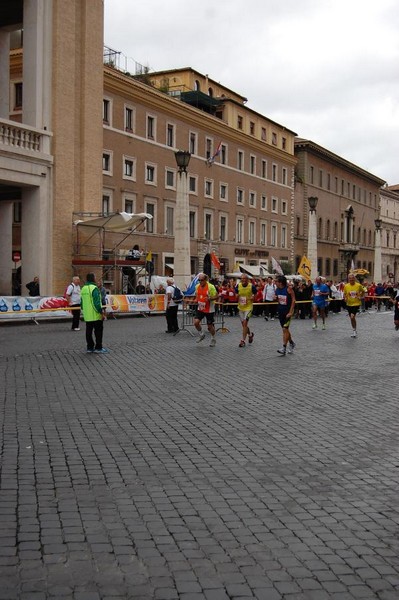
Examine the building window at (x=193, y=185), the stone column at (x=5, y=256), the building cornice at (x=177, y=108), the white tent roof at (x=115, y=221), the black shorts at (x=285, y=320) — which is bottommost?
the black shorts at (x=285, y=320)

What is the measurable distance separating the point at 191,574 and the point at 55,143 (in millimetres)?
27852

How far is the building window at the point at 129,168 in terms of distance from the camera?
152 ft

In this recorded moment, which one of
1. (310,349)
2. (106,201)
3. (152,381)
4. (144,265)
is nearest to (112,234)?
(106,201)

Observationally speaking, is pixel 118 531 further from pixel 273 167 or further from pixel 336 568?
pixel 273 167

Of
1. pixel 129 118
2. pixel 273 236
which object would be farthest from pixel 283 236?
pixel 129 118

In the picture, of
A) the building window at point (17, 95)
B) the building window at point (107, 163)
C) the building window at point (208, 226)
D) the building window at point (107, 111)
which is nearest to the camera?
the building window at point (17, 95)

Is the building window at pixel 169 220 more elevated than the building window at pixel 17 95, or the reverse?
the building window at pixel 17 95

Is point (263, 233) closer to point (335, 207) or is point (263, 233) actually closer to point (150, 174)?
point (150, 174)

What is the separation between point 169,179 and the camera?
51.4 m

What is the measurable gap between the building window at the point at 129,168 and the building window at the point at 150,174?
1.58m

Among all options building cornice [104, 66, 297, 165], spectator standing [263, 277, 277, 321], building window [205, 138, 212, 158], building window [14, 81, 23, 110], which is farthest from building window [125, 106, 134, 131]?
spectator standing [263, 277, 277, 321]

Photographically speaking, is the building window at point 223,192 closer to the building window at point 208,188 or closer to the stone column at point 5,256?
the building window at point 208,188

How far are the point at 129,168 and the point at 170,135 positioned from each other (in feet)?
20.3

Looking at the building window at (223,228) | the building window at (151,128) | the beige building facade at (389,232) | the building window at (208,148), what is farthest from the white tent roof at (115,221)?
the beige building facade at (389,232)
